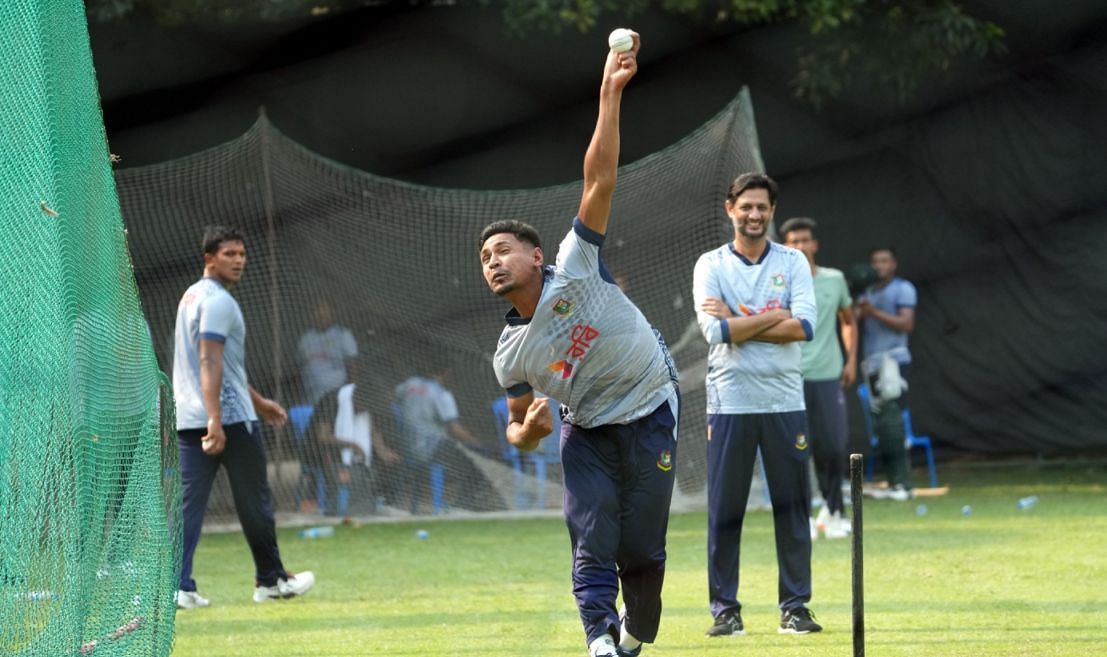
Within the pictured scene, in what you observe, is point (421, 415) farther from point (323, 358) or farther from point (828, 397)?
point (828, 397)

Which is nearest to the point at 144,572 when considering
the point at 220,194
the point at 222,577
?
the point at 222,577

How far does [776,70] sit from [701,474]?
3.38 meters

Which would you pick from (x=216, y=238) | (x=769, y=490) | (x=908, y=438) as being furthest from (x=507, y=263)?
(x=908, y=438)

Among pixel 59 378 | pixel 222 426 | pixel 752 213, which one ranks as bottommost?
pixel 222 426

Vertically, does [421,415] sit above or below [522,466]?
above

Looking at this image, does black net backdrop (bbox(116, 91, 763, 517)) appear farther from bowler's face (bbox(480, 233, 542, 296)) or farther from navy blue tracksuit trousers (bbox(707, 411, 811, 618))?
bowler's face (bbox(480, 233, 542, 296))

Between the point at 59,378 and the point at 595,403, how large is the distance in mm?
1565

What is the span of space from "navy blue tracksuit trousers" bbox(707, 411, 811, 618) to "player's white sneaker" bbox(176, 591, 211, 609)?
2.49 metres

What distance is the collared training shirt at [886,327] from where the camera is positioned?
10727 millimetres

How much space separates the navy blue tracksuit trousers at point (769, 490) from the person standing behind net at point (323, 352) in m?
4.87

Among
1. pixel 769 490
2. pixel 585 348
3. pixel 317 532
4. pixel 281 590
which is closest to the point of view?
pixel 585 348

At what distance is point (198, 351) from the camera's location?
23.1ft

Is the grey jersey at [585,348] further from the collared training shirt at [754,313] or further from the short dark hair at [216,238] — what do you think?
the short dark hair at [216,238]

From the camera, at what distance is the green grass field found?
5531 mm
